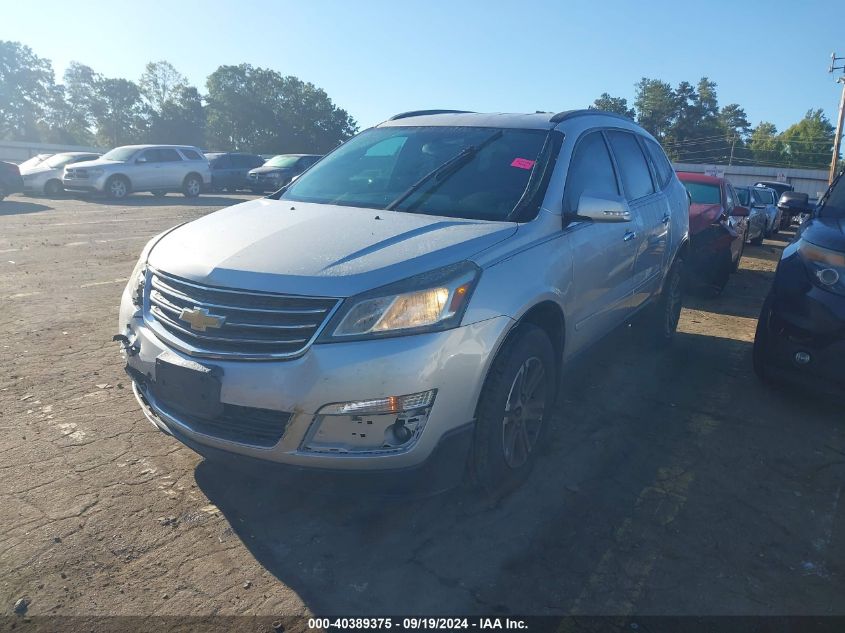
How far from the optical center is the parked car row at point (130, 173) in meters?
19.1

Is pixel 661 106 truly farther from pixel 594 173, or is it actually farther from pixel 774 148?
pixel 594 173

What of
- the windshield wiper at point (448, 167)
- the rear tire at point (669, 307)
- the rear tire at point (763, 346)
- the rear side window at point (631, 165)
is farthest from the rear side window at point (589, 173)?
the rear tire at point (669, 307)

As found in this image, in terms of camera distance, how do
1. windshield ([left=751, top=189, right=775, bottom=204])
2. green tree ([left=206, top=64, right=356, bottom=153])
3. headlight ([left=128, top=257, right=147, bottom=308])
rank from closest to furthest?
headlight ([left=128, top=257, right=147, bottom=308])
windshield ([left=751, top=189, right=775, bottom=204])
green tree ([left=206, top=64, right=356, bottom=153])

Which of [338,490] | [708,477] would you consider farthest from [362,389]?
[708,477]

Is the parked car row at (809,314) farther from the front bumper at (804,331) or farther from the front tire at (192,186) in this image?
the front tire at (192,186)

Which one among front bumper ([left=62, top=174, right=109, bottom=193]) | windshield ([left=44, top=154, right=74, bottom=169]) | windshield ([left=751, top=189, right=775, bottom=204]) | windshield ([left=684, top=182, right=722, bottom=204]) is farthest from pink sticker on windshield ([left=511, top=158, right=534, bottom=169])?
windshield ([left=44, top=154, right=74, bottom=169])

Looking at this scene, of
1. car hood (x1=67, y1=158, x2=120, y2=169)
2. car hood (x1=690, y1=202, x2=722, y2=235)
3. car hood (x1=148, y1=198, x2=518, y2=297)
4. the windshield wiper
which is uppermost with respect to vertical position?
the windshield wiper

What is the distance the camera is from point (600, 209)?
3482mm

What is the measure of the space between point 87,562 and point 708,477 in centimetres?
311

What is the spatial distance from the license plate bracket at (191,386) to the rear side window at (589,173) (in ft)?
6.89

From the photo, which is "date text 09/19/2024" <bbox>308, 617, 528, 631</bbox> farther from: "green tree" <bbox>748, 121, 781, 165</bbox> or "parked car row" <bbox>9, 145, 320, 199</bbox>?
"green tree" <bbox>748, 121, 781, 165</bbox>

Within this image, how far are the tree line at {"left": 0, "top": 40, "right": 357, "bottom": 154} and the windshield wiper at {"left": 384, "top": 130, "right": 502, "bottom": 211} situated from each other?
2491 inches

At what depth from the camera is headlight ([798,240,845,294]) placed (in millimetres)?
4105

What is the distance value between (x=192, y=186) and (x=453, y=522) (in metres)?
21.3
